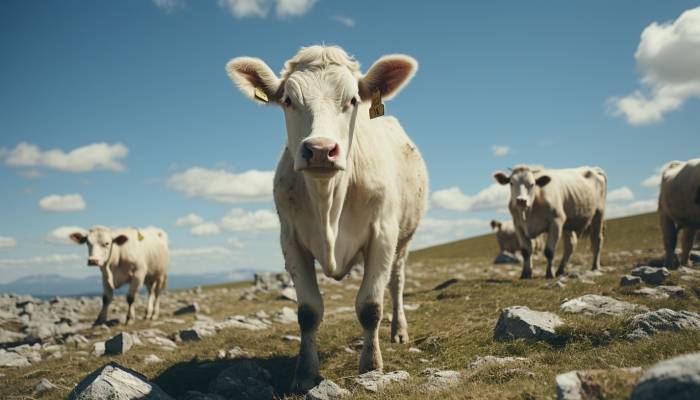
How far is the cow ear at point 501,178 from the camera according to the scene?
1719 centimetres

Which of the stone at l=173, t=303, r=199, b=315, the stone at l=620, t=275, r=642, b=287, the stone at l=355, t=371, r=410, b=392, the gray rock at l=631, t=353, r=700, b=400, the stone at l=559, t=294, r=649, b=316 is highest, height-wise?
the gray rock at l=631, t=353, r=700, b=400

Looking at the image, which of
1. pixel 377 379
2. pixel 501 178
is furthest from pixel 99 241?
pixel 377 379

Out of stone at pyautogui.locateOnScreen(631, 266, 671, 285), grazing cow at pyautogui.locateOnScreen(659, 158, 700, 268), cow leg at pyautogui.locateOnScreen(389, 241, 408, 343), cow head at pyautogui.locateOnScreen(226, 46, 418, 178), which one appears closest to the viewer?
cow head at pyautogui.locateOnScreen(226, 46, 418, 178)

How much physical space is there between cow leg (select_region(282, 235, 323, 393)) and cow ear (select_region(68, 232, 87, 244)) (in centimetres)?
1389

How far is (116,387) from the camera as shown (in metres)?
5.13

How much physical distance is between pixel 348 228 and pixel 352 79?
73.5 inches

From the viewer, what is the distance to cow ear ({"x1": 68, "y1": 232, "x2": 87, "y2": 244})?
55.6ft

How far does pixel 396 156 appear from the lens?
7.84 metres

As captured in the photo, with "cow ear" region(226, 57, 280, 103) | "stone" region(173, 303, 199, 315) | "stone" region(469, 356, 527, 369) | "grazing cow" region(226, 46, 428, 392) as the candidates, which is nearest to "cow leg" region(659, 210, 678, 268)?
"stone" region(469, 356, 527, 369)

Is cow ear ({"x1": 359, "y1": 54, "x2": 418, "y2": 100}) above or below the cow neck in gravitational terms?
above

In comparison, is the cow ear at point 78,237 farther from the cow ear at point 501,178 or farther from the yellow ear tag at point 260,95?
the cow ear at point 501,178

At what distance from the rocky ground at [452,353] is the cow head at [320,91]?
245 cm

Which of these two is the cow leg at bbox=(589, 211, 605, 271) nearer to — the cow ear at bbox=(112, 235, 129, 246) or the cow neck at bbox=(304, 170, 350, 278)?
the cow neck at bbox=(304, 170, 350, 278)

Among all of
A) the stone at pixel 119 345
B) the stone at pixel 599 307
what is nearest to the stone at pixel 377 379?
the stone at pixel 599 307
